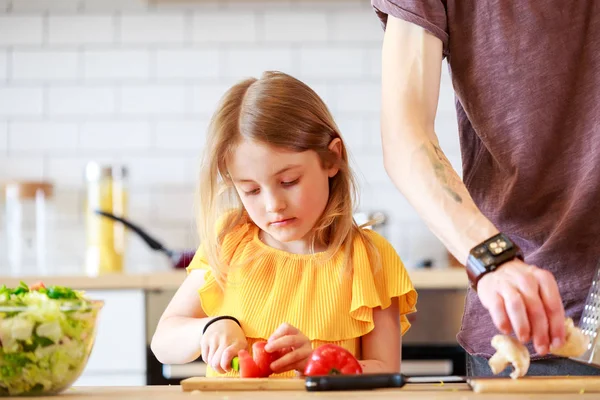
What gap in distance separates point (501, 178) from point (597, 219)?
151mm

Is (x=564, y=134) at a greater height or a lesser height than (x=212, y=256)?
greater

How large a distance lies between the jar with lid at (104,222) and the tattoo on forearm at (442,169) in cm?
180

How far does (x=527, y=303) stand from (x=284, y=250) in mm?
716

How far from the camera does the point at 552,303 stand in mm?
912

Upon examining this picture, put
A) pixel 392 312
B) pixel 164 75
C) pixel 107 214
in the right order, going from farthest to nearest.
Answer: pixel 164 75 → pixel 107 214 → pixel 392 312

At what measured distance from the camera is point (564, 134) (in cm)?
131

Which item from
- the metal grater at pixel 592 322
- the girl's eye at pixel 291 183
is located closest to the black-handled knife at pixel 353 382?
the metal grater at pixel 592 322

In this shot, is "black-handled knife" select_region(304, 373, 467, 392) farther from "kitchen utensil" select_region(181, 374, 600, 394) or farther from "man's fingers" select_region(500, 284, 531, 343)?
"man's fingers" select_region(500, 284, 531, 343)

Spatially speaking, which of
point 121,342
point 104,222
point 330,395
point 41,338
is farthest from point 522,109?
point 104,222

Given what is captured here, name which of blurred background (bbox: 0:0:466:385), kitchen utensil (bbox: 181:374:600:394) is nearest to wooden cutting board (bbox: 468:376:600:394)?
kitchen utensil (bbox: 181:374:600:394)

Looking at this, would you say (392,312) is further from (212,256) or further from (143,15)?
(143,15)

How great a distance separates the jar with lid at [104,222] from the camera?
9.15ft

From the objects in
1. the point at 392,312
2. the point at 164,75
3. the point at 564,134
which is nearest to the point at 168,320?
the point at 392,312

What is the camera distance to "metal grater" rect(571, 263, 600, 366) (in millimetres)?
1060
